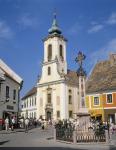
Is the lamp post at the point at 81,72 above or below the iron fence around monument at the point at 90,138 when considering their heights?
above

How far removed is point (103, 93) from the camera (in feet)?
160

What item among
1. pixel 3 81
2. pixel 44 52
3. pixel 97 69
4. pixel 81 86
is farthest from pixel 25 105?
pixel 81 86

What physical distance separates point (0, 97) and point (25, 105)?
51.0 metres

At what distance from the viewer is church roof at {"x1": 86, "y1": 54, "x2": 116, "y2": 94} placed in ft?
161

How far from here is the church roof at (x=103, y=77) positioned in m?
48.9

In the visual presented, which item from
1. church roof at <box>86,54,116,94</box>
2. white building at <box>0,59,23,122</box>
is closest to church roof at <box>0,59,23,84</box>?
white building at <box>0,59,23,122</box>

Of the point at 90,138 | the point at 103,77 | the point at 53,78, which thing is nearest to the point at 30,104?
the point at 53,78

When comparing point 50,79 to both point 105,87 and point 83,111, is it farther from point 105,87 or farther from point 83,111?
point 83,111

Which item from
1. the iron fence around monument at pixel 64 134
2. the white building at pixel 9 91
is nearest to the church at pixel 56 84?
the white building at pixel 9 91

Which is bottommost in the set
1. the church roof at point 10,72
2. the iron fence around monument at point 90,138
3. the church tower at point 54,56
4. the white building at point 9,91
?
the iron fence around monument at point 90,138

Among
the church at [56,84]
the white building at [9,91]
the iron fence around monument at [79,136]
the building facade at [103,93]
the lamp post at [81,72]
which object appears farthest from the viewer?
the church at [56,84]

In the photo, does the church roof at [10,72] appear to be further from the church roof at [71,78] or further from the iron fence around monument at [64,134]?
the church roof at [71,78]

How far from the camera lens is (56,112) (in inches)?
2616

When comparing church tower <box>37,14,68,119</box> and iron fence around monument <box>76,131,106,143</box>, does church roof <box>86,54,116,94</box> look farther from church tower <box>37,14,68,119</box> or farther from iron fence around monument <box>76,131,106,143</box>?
iron fence around monument <box>76,131,106,143</box>
